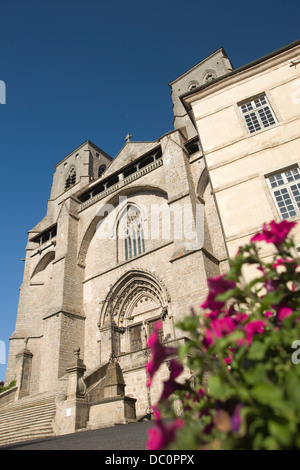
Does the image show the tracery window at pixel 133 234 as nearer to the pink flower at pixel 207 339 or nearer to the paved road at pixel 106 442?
the paved road at pixel 106 442

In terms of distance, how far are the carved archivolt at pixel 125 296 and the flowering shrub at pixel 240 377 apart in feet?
45.3

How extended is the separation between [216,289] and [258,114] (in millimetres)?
8026

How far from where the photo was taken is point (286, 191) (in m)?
7.24

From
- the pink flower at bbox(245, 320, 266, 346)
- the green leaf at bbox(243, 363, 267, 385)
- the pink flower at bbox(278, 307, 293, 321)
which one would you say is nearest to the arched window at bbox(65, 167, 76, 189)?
the pink flower at bbox(278, 307, 293, 321)

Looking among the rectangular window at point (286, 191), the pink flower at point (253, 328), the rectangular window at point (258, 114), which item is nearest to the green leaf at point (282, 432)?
the pink flower at point (253, 328)

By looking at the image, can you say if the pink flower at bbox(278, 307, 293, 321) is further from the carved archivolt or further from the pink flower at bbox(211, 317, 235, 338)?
the carved archivolt

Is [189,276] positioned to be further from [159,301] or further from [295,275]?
[295,275]

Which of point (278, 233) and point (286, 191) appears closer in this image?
point (278, 233)

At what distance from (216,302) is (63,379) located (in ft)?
46.8

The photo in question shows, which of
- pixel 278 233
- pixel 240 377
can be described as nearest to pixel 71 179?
pixel 278 233

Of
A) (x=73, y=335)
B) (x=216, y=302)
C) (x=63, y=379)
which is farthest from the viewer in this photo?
(x=73, y=335)

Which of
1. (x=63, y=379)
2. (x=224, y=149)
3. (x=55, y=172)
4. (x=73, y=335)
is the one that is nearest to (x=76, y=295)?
(x=73, y=335)

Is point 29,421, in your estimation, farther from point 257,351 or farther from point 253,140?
point 257,351
